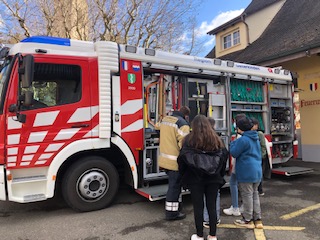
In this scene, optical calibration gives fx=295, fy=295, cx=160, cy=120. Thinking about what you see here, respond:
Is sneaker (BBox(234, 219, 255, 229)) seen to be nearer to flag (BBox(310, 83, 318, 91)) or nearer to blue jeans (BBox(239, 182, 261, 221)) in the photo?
blue jeans (BBox(239, 182, 261, 221))

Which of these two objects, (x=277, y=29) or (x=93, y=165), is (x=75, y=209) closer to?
(x=93, y=165)

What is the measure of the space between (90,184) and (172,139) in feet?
5.28

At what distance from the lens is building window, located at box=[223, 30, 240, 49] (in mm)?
15756

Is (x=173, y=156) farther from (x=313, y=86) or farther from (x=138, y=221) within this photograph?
(x=313, y=86)

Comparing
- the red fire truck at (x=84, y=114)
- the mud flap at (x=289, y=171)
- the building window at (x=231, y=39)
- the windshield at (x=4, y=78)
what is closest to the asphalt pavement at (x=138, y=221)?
the red fire truck at (x=84, y=114)

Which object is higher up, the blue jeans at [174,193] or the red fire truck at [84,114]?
the red fire truck at [84,114]

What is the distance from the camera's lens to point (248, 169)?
4.18 metres

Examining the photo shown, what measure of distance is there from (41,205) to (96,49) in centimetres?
312

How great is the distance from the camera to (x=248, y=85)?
7.21m

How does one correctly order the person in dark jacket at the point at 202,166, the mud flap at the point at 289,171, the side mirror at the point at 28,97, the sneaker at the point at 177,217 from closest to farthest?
the person in dark jacket at the point at 202,166
the side mirror at the point at 28,97
the sneaker at the point at 177,217
the mud flap at the point at 289,171

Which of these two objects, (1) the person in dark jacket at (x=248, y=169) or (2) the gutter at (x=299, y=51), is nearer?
(1) the person in dark jacket at (x=248, y=169)

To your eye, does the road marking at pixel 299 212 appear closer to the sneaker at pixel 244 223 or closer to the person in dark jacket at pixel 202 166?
the sneaker at pixel 244 223

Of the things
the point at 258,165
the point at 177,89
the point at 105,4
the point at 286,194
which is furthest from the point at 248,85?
the point at 105,4

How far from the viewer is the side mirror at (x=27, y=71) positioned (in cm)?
423
